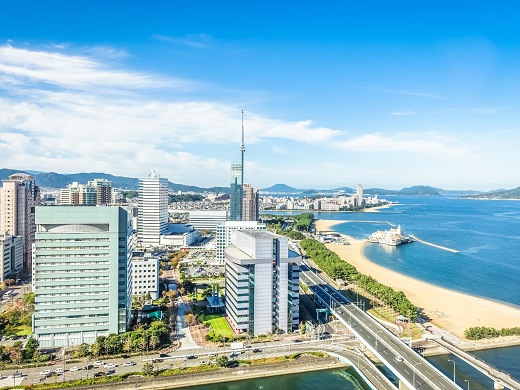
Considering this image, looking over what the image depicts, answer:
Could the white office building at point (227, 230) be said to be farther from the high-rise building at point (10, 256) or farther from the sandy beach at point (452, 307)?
the high-rise building at point (10, 256)

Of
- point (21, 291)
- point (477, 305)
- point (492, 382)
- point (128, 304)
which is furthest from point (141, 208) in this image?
point (492, 382)

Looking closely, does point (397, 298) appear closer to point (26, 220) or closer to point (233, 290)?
point (233, 290)

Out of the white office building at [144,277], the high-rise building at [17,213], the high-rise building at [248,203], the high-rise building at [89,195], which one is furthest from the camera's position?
the high-rise building at [248,203]

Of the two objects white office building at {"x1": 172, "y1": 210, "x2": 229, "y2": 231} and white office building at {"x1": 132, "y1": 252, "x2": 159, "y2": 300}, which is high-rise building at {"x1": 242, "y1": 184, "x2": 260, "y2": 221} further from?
white office building at {"x1": 132, "y1": 252, "x2": 159, "y2": 300}

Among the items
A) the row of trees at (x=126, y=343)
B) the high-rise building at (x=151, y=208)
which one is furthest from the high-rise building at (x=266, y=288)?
the high-rise building at (x=151, y=208)

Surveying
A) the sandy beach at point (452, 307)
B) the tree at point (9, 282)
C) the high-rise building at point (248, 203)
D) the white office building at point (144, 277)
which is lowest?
the sandy beach at point (452, 307)

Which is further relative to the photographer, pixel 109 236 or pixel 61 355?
pixel 109 236

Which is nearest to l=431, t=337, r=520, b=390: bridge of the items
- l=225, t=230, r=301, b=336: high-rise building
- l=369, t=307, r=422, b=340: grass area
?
l=369, t=307, r=422, b=340: grass area
